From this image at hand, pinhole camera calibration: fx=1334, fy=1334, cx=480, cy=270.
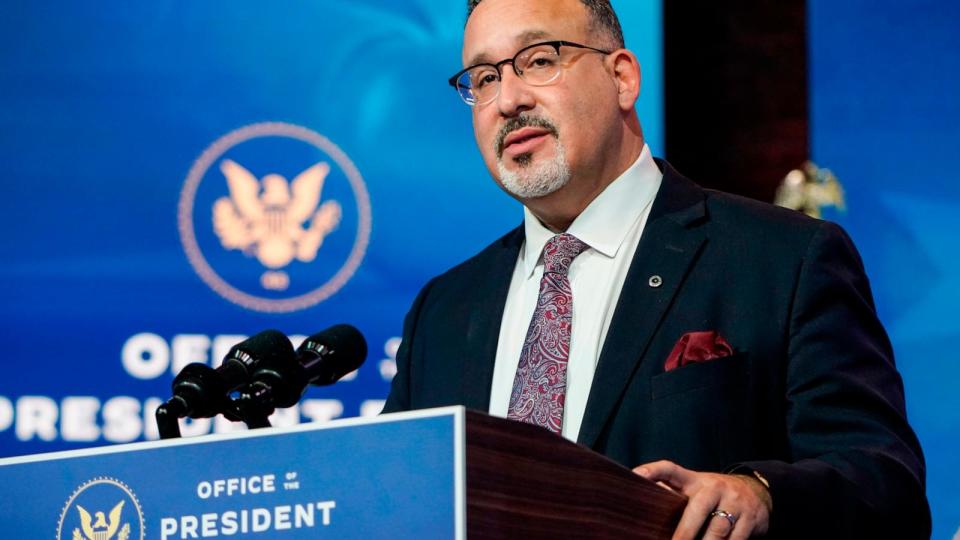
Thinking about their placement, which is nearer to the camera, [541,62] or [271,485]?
[271,485]

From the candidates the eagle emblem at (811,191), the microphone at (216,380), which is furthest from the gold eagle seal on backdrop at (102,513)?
the eagle emblem at (811,191)

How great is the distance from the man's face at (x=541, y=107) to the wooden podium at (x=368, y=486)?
934mm

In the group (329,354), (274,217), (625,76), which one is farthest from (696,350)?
(274,217)

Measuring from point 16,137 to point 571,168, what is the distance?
1619 millimetres

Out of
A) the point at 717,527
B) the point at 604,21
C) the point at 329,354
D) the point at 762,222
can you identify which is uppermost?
the point at 604,21

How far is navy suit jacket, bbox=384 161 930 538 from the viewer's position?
1.80 metres

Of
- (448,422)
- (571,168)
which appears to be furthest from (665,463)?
(571,168)

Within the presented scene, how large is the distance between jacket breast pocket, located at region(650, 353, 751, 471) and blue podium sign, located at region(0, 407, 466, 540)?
29.1 inches

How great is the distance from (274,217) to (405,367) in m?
1.08

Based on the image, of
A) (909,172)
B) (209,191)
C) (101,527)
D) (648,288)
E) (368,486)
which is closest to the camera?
(368,486)

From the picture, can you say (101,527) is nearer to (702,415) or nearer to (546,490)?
(546,490)

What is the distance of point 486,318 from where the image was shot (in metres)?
2.32

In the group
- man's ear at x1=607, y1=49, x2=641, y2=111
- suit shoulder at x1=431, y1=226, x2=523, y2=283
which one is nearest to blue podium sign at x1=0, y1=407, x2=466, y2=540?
suit shoulder at x1=431, y1=226, x2=523, y2=283

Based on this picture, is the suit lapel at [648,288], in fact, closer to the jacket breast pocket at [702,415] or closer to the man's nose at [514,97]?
the jacket breast pocket at [702,415]
